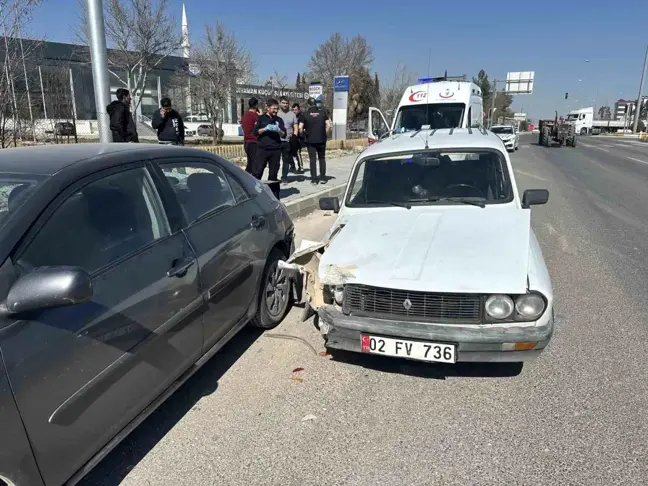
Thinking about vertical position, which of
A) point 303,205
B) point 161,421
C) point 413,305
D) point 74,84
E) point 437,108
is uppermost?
point 74,84

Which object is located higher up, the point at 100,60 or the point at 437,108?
the point at 100,60

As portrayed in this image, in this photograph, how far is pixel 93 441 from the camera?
205cm

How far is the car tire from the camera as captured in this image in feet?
12.5

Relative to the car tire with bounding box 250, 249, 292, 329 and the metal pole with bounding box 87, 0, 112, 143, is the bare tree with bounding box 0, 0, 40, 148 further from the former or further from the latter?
the car tire with bounding box 250, 249, 292, 329

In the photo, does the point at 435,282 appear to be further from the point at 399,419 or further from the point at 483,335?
the point at 399,419

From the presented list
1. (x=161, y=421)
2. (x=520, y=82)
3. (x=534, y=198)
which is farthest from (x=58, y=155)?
(x=520, y=82)

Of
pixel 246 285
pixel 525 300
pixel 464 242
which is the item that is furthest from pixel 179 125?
pixel 525 300

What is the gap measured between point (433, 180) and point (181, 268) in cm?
262

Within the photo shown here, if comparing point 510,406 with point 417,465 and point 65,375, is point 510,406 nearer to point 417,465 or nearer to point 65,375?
point 417,465

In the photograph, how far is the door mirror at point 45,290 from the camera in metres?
1.73

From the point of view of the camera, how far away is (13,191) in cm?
216

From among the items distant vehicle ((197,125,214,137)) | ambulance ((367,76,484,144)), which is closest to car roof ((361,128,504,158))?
ambulance ((367,76,484,144))

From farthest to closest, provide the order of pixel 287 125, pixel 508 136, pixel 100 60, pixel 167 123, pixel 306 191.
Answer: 1. pixel 508 136
2. pixel 287 125
3. pixel 306 191
4. pixel 167 123
5. pixel 100 60

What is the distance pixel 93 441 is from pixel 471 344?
2.06 metres
